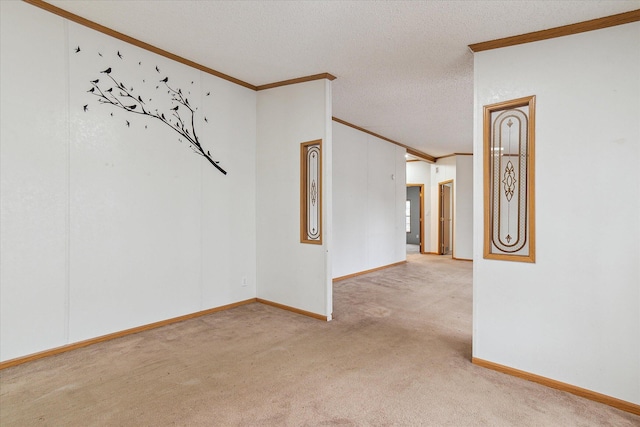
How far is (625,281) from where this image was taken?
7.80 ft

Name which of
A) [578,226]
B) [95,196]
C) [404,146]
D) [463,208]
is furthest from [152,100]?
[463,208]

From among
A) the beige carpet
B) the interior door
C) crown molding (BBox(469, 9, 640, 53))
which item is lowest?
the beige carpet

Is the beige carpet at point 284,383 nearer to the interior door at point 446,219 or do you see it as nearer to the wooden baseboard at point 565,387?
the wooden baseboard at point 565,387

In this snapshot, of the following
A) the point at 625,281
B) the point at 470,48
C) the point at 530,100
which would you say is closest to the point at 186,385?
the point at 625,281

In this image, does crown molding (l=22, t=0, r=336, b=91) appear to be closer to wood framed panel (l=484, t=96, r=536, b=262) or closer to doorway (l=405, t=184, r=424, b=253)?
wood framed panel (l=484, t=96, r=536, b=262)

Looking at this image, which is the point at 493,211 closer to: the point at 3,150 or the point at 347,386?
the point at 347,386

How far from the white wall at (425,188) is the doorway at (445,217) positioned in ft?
1.01

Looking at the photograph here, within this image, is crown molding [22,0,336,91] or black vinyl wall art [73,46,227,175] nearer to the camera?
crown molding [22,0,336,91]

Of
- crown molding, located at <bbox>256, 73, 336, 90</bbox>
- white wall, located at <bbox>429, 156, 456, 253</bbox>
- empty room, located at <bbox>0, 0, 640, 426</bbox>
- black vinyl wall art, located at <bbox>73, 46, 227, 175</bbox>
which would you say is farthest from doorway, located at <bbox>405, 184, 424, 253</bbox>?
black vinyl wall art, located at <bbox>73, 46, 227, 175</bbox>

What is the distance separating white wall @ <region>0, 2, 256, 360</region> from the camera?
2668 millimetres

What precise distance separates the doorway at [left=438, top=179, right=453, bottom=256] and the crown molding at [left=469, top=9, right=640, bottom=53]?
723 cm

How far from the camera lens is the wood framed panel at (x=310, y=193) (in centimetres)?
413

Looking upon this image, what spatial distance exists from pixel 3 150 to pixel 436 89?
4.49m

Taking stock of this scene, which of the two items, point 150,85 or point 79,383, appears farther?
point 150,85
